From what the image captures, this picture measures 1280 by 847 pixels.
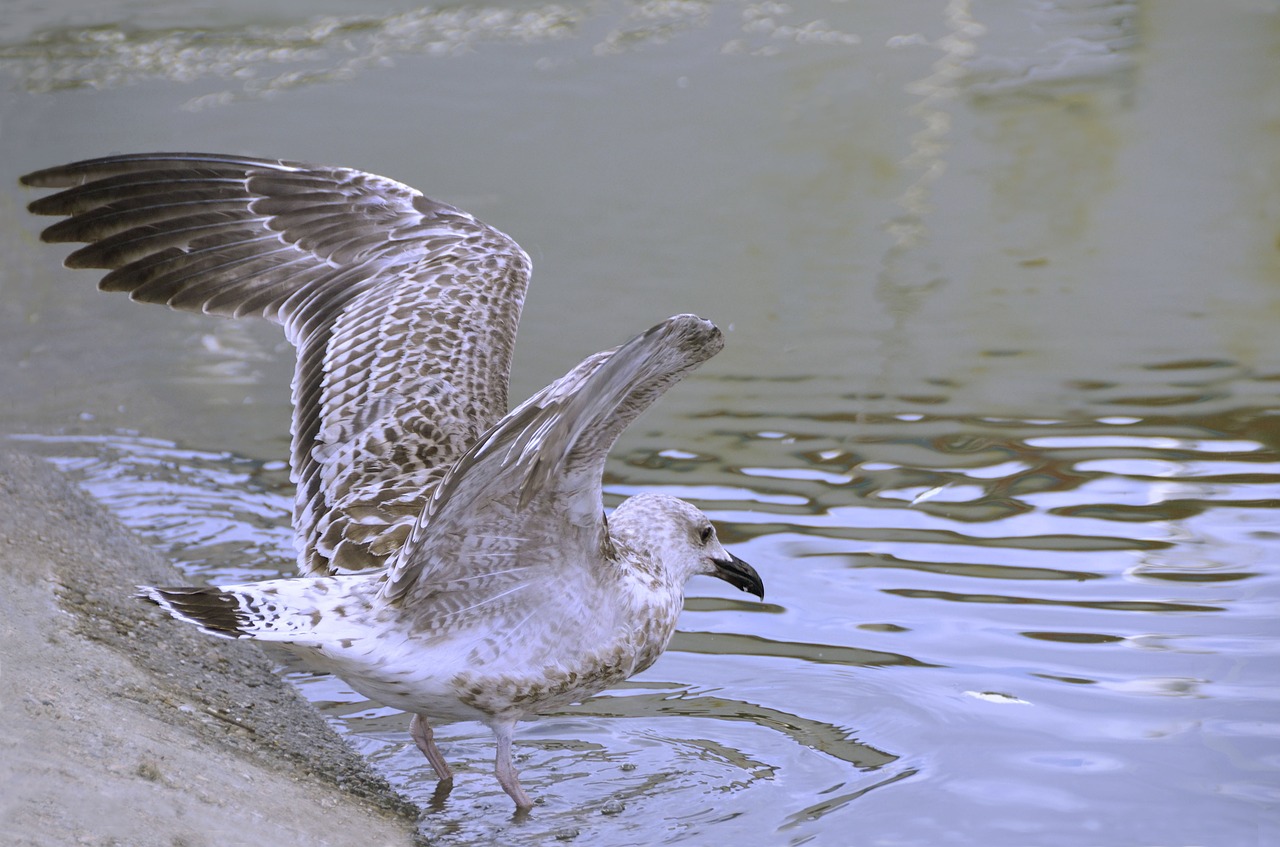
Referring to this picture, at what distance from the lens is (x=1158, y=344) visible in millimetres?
9492

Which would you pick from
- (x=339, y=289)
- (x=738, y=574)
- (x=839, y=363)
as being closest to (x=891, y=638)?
(x=738, y=574)

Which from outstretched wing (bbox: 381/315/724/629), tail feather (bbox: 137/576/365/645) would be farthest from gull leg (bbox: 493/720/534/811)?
tail feather (bbox: 137/576/365/645)

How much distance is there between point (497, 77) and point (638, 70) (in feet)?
4.31

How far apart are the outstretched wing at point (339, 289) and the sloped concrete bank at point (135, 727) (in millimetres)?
546

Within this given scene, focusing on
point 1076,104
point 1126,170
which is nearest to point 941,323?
point 1126,170

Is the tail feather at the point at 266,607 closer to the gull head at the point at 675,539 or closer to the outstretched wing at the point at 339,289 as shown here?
the outstretched wing at the point at 339,289

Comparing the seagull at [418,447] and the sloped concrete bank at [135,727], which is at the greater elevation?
the seagull at [418,447]

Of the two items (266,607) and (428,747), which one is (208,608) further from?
(428,747)

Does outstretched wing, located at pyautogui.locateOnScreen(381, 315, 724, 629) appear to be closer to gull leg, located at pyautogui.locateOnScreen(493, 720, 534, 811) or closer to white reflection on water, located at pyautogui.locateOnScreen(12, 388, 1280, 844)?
gull leg, located at pyautogui.locateOnScreen(493, 720, 534, 811)

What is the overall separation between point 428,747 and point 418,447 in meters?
0.95

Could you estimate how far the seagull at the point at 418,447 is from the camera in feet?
12.3

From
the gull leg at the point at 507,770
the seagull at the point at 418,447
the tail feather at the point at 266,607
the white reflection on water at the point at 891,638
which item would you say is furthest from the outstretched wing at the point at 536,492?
the white reflection on water at the point at 891,638

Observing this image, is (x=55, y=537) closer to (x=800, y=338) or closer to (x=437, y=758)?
(x=437, y=758)

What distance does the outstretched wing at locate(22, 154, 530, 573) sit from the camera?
4.81 meters
